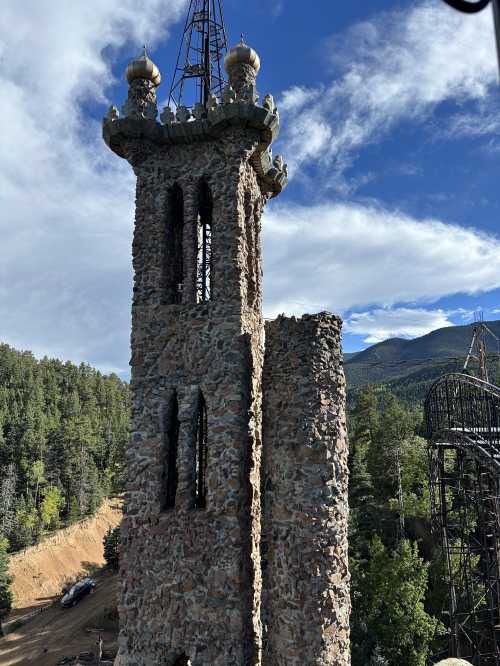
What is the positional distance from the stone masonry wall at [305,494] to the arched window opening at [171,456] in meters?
1.75

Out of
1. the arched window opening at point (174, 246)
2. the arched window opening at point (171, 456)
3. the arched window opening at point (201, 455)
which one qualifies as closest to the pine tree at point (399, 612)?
the arched window opening at point (201, 455)

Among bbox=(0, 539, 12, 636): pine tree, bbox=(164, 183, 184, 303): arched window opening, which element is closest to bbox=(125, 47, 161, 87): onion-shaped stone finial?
bbox=(164, 183, 184, 303): arched window opening

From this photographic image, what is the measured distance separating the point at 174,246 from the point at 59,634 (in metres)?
34.1

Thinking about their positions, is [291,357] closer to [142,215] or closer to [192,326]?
[192,326]

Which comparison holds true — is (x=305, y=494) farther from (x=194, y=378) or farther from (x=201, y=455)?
(x=194, y=378)

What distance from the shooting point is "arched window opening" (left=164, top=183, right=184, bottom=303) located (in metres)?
11.0

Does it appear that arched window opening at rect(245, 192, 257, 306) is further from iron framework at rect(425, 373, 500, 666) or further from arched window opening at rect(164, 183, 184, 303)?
iron framework at rect(425, 373, 500, 666)

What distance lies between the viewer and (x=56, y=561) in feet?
189

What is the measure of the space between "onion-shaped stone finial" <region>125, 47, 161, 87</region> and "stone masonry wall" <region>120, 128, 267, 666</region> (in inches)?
68.7

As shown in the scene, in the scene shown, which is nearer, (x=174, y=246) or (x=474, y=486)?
(x=174, y=246)

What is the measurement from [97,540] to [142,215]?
208ft

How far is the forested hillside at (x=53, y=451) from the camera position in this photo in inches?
2584

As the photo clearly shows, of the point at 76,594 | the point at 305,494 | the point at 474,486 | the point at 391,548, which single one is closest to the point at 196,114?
the point at 305,494

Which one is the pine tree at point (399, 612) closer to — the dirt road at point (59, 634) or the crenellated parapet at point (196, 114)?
the dirt road at point (59, 634)
